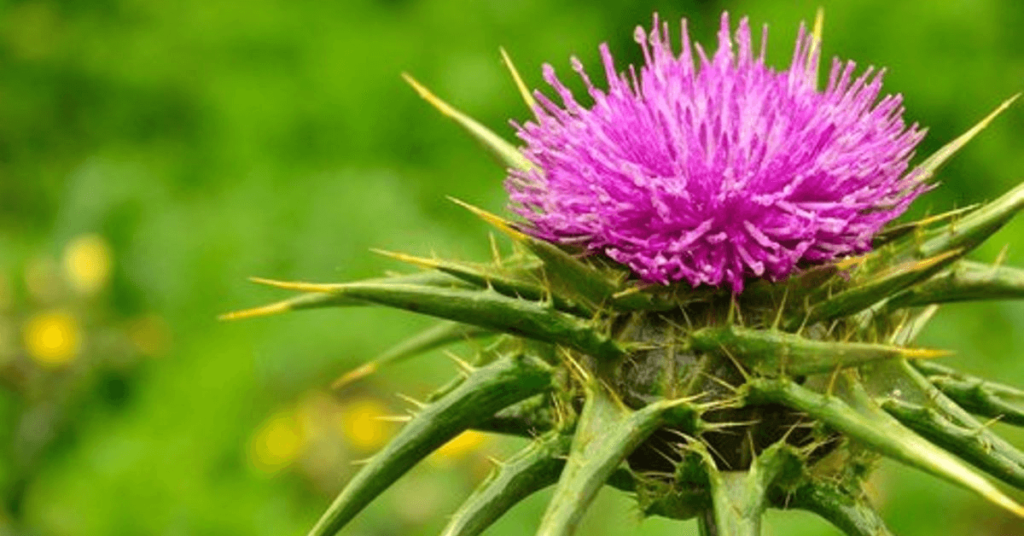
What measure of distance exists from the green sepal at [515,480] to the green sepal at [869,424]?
7.2 inches

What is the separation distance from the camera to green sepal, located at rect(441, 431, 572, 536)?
5.43ft

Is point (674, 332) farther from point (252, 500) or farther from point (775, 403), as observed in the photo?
point (252, 500)

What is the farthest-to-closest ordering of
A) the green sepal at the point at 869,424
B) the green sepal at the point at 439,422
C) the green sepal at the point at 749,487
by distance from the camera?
the green sepal at the point at 439,422 < the green sepal at the point at 749,487 < the green sepal at the point at 869,424

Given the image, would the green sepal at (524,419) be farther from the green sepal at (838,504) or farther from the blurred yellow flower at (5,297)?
the blurred yellow flower at (5,297)

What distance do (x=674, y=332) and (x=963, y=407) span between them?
0.30 m

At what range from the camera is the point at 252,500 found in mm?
3580

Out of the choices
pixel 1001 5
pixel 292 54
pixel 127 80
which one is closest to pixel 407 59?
pixel 292 54

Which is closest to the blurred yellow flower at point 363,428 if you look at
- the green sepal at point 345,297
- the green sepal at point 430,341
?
the green sepal at point 430,341

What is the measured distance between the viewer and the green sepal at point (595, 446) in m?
1.56

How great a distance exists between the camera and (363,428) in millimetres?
3510

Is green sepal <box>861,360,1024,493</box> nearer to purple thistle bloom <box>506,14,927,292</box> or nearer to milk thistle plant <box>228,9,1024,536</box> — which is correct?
milk thistle plant <box>228,9,1024,536</box>

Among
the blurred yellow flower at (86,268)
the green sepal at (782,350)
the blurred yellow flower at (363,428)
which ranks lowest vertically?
the blurred yellow flower at (86,268)

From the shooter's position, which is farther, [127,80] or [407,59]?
[127,80]

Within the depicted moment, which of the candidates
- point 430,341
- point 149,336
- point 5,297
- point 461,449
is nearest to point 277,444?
point 461,449
